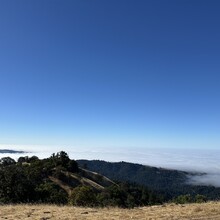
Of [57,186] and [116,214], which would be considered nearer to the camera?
[116,214]

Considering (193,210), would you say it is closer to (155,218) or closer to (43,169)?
(155,218)

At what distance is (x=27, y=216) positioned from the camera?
19.6 meters

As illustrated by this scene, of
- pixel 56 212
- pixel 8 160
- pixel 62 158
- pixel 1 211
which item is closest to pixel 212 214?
pixel 56 212

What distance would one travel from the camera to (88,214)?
788 inches

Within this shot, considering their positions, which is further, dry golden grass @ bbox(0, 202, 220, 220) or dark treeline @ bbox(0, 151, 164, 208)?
dark treeline @ bbox(0, 151, 164, 208)

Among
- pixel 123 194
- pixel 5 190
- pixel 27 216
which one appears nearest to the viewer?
pixel 27 216

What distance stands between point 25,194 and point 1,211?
4469 centimetres

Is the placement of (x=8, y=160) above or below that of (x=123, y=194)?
above

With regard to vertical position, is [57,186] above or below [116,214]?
below

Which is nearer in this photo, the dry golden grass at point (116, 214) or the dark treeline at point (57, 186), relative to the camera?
the dry golden grass at point (116, 214)

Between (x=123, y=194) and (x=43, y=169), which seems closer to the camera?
(x=123, y=194)

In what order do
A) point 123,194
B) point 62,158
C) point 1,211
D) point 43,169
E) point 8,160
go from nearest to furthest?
point 1,211 < point 123,194 < point 43,169 < point 62,158 < point 8,160

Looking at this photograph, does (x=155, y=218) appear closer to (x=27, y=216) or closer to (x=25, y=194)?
(x=27, y=216)

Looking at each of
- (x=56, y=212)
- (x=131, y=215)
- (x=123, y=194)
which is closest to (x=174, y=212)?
(x=131, y=215)
